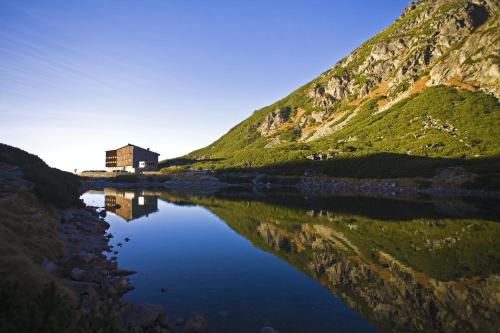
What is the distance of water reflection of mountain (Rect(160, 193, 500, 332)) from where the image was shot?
616 inches

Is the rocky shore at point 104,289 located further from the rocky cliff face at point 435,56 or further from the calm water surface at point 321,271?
the rocky cliff face at point 435,56

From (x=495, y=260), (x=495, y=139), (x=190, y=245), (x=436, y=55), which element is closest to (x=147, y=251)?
(x=190, y=245)

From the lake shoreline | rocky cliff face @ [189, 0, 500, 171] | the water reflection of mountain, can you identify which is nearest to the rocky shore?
the water reflection of mountain

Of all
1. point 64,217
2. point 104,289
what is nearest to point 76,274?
point 104,289

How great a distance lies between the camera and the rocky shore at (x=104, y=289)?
12859 millimetres

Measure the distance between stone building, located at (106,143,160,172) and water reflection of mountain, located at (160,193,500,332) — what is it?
11567cm

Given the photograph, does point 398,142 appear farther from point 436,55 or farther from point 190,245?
point 190,245

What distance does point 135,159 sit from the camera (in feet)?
494

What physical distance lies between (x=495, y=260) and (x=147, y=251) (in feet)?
81.0

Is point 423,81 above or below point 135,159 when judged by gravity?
above

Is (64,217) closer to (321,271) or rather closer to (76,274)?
(76,274)

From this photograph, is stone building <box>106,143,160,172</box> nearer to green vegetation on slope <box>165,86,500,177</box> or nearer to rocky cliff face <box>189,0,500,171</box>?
green vegetation on slope <box>165,86,500,177</box>

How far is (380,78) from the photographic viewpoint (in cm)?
18350

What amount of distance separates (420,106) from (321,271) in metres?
121
